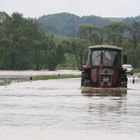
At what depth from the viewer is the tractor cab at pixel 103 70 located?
43875 mm

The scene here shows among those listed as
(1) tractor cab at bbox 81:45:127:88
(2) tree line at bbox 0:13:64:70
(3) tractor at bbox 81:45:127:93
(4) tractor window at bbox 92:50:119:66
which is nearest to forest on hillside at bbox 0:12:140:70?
(2) tree line at bbox 0:13:64:70

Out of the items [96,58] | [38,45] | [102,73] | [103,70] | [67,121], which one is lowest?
[67,121]

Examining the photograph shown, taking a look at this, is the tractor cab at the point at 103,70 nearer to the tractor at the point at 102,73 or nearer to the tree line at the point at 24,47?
the tractor at the point at 102,73

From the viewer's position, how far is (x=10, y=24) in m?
157

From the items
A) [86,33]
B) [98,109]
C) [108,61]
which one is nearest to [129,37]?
[86,33]

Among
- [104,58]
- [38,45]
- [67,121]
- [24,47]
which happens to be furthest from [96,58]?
[38,45]

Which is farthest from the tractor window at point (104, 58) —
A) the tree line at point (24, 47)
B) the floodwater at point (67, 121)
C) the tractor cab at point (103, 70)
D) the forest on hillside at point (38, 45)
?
the tree line at point (24, 47)

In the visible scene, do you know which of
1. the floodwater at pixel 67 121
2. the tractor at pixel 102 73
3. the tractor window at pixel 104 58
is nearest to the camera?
the floodwater at pixel 67 121

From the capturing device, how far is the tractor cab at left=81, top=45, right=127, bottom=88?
43875mm

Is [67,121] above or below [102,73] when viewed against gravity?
below

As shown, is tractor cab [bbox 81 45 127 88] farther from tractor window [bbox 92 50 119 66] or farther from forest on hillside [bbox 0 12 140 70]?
forest on hillside [bbox 0 12 140 70]

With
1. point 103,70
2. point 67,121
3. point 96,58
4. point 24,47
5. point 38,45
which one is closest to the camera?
point 67,121

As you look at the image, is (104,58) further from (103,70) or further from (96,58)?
(103,70)

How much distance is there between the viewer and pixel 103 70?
4409 centimetres
